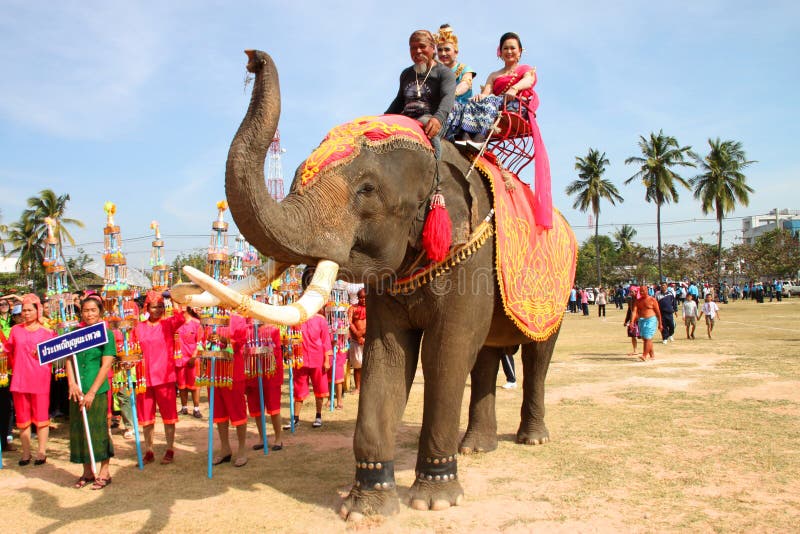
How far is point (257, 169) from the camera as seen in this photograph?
10.7ft

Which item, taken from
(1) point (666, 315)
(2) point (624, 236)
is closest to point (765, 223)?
(2) point (624, 236)

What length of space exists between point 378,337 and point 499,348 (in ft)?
6.66

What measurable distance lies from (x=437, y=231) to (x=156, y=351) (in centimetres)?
350

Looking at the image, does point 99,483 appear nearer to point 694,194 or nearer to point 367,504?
point 367,504

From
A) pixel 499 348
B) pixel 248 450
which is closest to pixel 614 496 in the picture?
pixel 499 348

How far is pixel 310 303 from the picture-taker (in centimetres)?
342

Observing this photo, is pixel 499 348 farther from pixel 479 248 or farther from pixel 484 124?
pixel 484 124

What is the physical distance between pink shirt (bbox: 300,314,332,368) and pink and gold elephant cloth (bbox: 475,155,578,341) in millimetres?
3274

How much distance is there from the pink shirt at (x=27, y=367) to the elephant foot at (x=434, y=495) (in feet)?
14.2

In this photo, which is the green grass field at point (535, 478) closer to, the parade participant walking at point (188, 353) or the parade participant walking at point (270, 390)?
the parade participant walking at point (270, 390)

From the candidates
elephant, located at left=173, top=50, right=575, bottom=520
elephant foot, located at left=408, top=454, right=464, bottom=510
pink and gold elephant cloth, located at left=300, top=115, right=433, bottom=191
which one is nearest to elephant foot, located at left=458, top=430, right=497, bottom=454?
elephant, located at left=173, top=50, right=575, bottom=520

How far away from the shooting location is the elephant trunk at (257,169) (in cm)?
323

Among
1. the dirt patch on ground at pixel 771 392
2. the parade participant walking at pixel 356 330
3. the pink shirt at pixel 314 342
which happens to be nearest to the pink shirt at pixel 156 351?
the pink shirt at pixel 314 342

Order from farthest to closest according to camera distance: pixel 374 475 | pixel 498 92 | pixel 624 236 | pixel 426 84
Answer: pixel 624 236 → pixel 498 92 → pixel 426 84 → pixel 374 475
